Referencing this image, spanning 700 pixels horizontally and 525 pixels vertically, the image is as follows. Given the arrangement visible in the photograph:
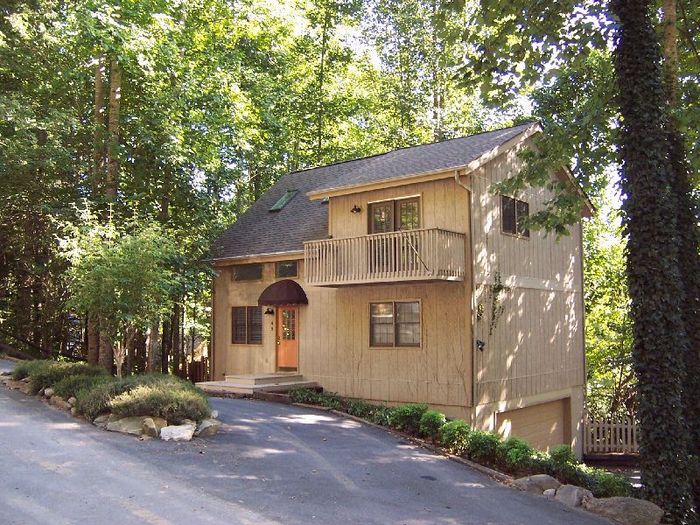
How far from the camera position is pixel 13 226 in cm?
2214

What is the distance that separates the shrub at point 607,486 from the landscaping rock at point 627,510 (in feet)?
3.38

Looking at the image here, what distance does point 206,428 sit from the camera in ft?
35.9

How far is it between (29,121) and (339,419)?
12320 mm

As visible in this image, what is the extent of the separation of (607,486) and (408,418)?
13.7ft

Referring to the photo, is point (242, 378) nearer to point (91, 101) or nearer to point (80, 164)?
point (80, 164)

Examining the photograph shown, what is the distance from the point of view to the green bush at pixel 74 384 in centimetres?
1231

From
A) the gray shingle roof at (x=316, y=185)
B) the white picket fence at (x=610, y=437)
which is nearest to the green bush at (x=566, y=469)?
the gray shingle roof at (x=316, y=185)

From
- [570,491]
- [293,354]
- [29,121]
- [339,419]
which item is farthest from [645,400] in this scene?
[29,121]

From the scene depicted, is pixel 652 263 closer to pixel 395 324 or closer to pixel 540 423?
pixel 395 324

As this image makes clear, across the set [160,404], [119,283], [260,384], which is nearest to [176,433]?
[160,404]

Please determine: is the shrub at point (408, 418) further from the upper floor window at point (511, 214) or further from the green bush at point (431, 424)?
the upper floor window at point (511, 214)

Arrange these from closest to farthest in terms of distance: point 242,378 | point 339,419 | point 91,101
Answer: point 339,419 → point 242,378 → point 91,101

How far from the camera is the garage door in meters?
16.4

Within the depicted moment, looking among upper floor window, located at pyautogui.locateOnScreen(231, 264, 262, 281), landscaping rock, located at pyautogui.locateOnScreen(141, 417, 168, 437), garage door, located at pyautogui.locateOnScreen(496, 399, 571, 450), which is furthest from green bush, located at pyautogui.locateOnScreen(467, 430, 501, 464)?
upper floor window, located at pyautogui.locateOnScreen(231, 264, 262, 281)
